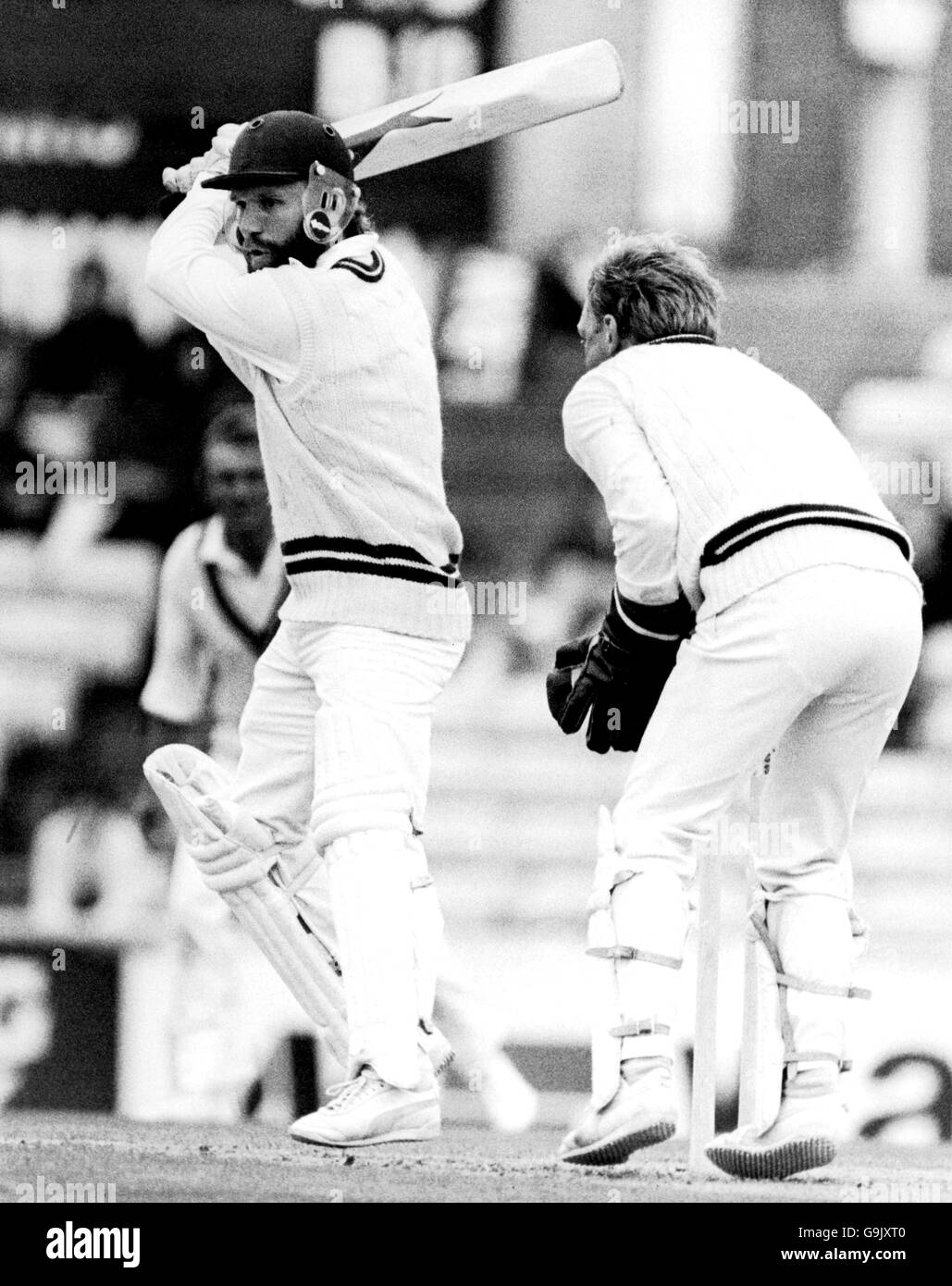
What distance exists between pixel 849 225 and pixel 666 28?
22.0 inches

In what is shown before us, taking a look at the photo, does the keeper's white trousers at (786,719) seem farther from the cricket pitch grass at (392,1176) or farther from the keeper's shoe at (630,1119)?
the cricket pitch grass at (392,1176)

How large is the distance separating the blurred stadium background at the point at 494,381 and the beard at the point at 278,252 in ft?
3.50

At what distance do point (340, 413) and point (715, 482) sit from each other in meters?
0.67

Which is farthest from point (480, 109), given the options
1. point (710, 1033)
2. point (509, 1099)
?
point (509, 1099)

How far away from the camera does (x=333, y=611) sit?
3.82m

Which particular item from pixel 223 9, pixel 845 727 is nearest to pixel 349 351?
pixel 845 727

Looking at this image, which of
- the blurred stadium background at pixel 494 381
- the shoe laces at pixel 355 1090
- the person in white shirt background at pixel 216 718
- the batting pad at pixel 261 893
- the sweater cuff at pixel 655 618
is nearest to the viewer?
the shoe laces at pixel 355 1090

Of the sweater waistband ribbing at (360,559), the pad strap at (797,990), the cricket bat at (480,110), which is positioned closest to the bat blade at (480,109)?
the cricket bat at (480,110)

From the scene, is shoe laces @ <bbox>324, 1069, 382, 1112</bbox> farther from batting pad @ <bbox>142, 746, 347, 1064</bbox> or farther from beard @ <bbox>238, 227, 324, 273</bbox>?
beard @ <bbox>238, 227, 324, 273</bbox>

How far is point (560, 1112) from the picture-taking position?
16.3ft

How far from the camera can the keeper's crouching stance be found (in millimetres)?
3439

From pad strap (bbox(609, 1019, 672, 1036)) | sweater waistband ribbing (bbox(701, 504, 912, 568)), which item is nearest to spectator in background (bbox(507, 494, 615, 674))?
sweater waistband ribbing (bbox(701, 504, 912, 568))

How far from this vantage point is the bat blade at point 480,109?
427 cm

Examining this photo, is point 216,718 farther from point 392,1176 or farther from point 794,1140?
point 794,1140
